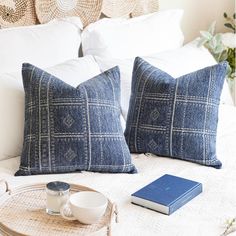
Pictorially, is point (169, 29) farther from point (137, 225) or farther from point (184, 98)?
point (137, 225)

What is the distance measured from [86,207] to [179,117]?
0.80 meters

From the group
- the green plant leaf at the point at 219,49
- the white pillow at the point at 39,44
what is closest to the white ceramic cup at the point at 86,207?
the white pillow at the point at 39,44

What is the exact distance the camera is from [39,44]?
2158 millimetres

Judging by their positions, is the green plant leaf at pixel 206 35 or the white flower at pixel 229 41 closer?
the green plant leaf at pixel 206 35

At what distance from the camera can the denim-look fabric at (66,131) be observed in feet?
5.93

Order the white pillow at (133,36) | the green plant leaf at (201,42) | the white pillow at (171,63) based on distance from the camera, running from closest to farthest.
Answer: the white pillow at (171,63) → the white pillow at (133,36) → the green plant leaf at (201,42)

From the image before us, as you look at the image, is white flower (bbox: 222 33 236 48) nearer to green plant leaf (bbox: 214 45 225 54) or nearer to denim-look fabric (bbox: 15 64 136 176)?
green plant leaf (bbox: 214 45 225 54)

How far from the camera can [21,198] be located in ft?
4.86

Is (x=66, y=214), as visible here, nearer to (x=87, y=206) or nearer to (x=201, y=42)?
(x=87, y=206)

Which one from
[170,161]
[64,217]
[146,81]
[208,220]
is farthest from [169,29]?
[64,217]

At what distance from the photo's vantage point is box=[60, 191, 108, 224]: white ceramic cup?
131 cm

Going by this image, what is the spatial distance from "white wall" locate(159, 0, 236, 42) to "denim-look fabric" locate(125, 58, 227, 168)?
1.21 meters

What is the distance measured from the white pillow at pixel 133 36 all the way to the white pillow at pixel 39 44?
10 cm

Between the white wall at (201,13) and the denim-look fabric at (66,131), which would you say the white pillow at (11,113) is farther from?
the white wall at (201,13)
